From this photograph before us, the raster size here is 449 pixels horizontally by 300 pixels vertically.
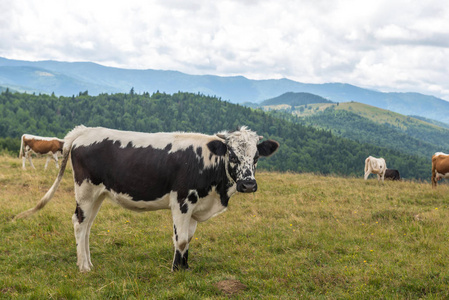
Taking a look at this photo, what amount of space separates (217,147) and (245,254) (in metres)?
2.56

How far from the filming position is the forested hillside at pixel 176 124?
414 feet

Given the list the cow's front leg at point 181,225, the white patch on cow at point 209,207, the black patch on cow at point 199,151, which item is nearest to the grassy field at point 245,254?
the cow's front leg at point 181,225

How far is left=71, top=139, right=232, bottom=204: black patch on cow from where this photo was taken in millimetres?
6344

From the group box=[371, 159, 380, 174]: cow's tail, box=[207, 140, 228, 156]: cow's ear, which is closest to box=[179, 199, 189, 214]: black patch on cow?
box=[207, 140, 228, 156]: cow's ear

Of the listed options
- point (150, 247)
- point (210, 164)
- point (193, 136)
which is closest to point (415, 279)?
point (210, 164)

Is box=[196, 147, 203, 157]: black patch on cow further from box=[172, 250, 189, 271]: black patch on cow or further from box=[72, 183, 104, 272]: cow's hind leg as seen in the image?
box=[72, 183, 104, 272]: cow's hind leg

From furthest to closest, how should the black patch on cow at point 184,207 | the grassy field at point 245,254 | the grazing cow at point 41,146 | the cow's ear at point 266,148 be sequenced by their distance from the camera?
1. the grazing cow at point 41,146
2. the cow's ear at point 266,148
3. the black patch on cow at point 184,207
4. the grassy field at point 245,254

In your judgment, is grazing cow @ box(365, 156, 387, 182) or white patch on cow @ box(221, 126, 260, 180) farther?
grazing cow @ box(365, 156, 387, 182)

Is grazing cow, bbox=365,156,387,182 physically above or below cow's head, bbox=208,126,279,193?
below

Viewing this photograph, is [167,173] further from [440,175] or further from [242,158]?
[440,175]

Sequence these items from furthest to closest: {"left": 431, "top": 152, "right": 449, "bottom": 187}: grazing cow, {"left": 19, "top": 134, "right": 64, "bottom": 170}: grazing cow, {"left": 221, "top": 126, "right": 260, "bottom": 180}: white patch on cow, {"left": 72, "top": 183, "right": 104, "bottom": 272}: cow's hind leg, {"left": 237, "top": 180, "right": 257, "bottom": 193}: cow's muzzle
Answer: {"left": 19, "top": 134, "right": 64, "bottom": 170}: grazing cow < {"left": 431, "top": 152, "right": 449, "bottom": 187}: grazing cow < {"left": 72, "top": 183, "right": 104, "bottom": 272}: cow's hind leg < {"left": 221, "top": 126, "right": 260, "bottom": 180}: white patch on cow < {"left": 237, "top": 180, "right": 257, "bottom": 193}: cow's muzzle

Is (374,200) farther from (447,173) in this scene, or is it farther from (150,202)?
(150,202)

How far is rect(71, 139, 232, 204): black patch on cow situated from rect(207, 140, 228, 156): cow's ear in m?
0.03

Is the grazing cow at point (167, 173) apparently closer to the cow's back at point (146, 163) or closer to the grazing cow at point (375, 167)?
the cow's back at point (146, 163)
